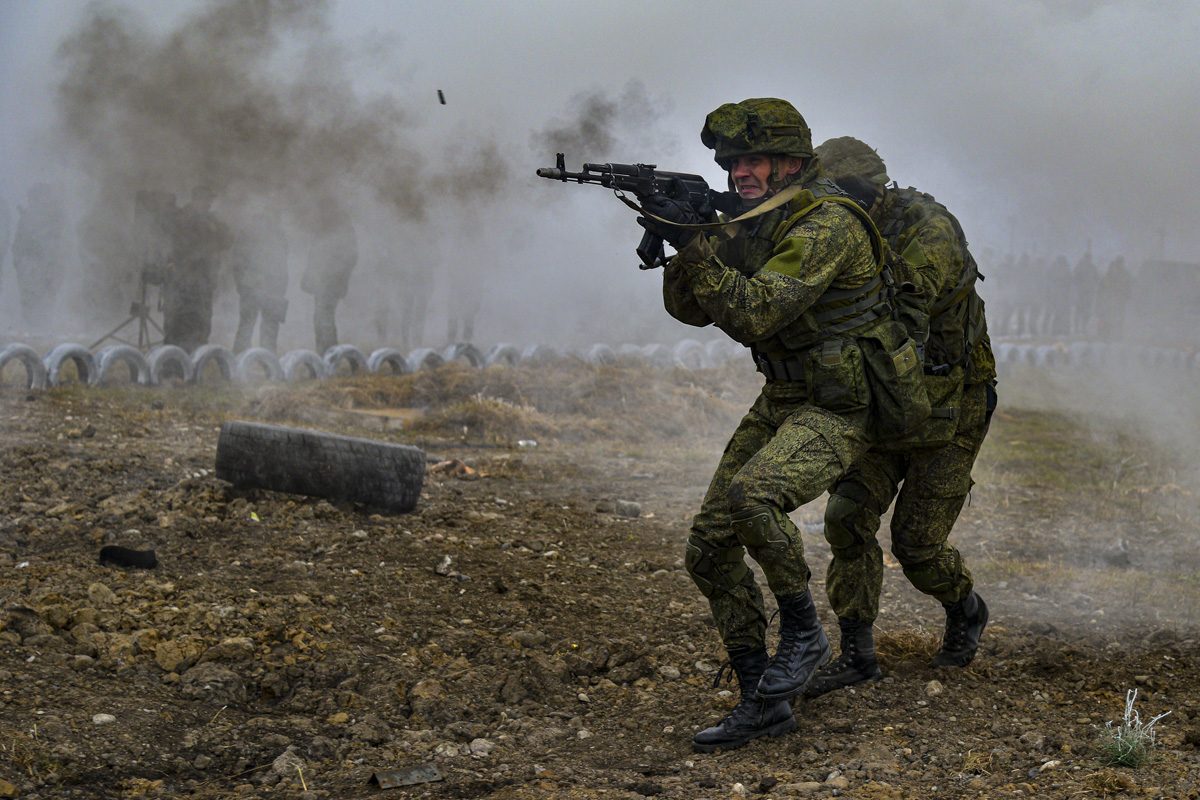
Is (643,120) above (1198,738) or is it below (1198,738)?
above

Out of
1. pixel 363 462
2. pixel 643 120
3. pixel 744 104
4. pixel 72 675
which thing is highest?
pixel 643 120

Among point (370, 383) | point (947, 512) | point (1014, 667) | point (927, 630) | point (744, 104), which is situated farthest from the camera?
point (370, 383)

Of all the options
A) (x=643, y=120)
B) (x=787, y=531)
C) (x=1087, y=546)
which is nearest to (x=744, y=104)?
(x=787, y=531)

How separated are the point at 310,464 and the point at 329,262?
11.7m

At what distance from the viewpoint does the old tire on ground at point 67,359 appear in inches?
484

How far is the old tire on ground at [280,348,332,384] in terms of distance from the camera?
569 inches

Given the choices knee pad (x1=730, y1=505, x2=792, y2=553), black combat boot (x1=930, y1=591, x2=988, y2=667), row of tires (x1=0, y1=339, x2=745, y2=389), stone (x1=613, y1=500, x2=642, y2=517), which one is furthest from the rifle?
row of tires (x1=0, y1=339, x2=745, y2=389)

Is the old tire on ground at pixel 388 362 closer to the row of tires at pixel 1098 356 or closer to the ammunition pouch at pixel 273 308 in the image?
the ammunition pouch at pixel 273 308

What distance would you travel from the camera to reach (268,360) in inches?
564

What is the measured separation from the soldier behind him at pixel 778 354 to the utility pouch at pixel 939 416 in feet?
1.31

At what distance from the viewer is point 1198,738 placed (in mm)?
3812

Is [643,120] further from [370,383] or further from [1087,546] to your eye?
[1087,546]

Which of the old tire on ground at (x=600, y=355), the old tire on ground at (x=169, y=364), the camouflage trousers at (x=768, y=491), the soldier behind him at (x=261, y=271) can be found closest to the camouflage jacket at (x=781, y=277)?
the camouflage trousers at (x=768, y=491)

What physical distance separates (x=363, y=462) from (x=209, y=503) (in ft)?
2.75
